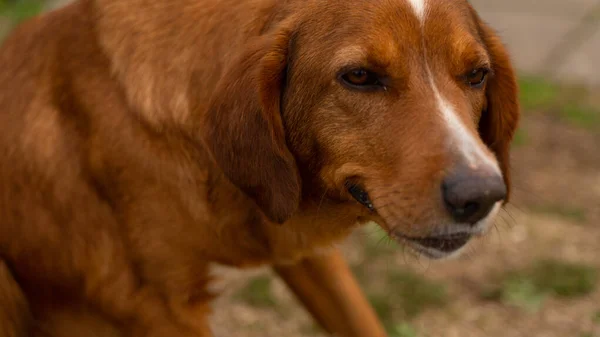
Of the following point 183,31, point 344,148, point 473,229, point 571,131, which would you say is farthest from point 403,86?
point 571,131

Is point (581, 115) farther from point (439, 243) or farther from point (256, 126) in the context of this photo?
point (256, 126)

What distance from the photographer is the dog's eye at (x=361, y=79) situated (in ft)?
9.73

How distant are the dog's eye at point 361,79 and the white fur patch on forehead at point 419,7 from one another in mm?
229

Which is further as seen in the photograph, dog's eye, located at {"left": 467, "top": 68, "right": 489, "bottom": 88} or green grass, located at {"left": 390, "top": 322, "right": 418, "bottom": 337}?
green grass, located at {"left": 390, "top": 322, "right": 418, "bottom": 337}

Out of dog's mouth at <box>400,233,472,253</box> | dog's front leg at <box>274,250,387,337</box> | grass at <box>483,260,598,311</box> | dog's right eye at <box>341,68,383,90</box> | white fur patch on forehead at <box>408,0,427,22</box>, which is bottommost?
grass at <box>483,260,598,311</box>

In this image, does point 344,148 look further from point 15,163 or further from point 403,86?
point 15,163

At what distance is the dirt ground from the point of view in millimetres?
4500

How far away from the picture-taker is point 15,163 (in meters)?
3.39

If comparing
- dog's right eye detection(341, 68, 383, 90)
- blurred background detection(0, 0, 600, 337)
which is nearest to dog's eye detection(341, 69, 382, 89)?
dog's right eye detection(341, 68, 383, 90)

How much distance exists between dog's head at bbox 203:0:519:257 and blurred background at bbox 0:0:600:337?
0.59 meters

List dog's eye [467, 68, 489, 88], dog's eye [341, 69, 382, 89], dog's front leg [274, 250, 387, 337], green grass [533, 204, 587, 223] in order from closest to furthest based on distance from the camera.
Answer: dog's eye [341, 69, 382, 89] → dog's eye [467, 68, 489, 88] → dog's front leg [274, 250, 387, 337] → green grass [533, 204, 587, 223]

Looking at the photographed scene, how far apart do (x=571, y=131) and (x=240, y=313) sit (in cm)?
282

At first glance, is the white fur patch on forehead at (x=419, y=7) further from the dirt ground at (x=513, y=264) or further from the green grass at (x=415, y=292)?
the green grass at (x=415, y=292)

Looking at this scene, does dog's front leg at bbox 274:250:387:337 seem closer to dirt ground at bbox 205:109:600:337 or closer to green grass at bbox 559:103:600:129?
dirt ground at bbox 205:109:600:337
